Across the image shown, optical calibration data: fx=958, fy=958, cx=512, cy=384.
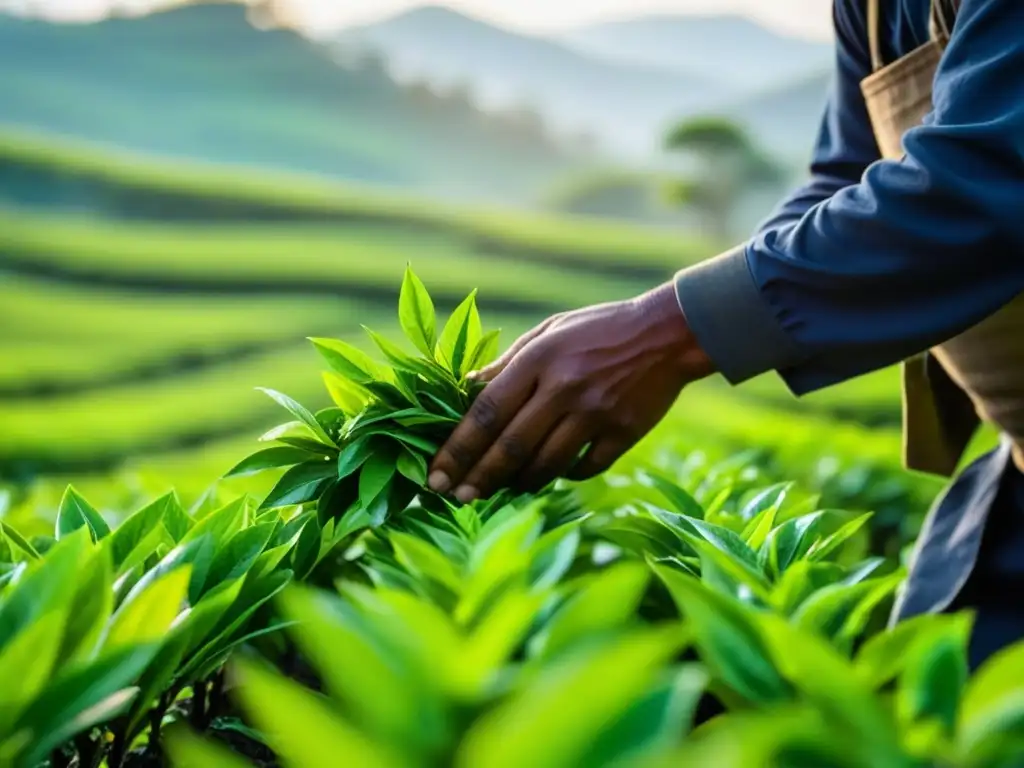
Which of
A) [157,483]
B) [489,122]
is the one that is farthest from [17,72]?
[157,483]

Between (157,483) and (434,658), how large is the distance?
1.10m

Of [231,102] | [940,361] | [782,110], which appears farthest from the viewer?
[782,110]

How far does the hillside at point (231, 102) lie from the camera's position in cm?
3891

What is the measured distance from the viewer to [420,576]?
0.52 metres

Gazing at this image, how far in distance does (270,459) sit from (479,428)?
172 millimetres

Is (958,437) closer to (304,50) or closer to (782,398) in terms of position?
(782,398)

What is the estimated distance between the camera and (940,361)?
1.27 metres

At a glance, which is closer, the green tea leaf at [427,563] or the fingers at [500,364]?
the green tea leaf at [427,563]

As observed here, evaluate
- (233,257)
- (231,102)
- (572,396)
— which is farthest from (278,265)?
(231,102)

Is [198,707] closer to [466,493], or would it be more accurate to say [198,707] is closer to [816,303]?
[466,493]

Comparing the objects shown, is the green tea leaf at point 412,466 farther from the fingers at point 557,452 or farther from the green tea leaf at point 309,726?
the green tea leaf at point 309,726

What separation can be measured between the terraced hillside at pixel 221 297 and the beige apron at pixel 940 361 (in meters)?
0.64

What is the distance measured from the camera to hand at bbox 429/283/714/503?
2.66ft

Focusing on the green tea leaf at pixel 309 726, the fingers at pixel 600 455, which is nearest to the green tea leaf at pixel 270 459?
the fingers at pixel 600 455
